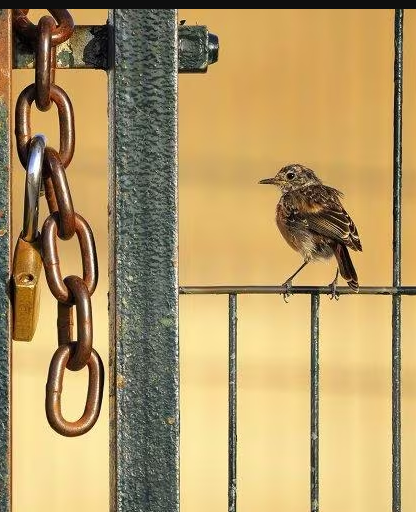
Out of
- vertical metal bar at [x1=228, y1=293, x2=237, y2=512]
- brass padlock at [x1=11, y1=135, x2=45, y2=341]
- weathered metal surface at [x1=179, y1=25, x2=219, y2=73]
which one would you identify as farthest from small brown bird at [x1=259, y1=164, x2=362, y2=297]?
brass padlock at [x1=11, y1=135, x2=45, y2=341]

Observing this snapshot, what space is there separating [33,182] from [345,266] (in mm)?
3099

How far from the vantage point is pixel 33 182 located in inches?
60.3

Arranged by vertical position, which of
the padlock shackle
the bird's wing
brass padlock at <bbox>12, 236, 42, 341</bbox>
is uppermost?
the bird's wing

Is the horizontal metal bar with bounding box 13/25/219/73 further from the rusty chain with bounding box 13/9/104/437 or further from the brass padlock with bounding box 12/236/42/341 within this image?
the brass padlock with bounding box 12/236/42/341

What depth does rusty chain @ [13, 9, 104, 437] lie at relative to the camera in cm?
155

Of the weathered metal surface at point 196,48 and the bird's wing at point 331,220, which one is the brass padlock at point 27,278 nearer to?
the weathered metal surface at point 196,48

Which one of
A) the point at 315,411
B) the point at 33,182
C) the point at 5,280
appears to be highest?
the point at 33,182

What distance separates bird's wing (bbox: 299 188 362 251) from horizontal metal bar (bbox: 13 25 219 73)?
295 cm

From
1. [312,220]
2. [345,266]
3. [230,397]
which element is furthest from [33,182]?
[312,220]

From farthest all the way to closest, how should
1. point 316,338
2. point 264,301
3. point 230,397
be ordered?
point 264,301, point 316,338, point 230,397

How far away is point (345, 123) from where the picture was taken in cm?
679

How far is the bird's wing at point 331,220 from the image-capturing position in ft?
15.6

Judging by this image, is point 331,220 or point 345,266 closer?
point 345,266

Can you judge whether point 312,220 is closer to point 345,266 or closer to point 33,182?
point 345,266
